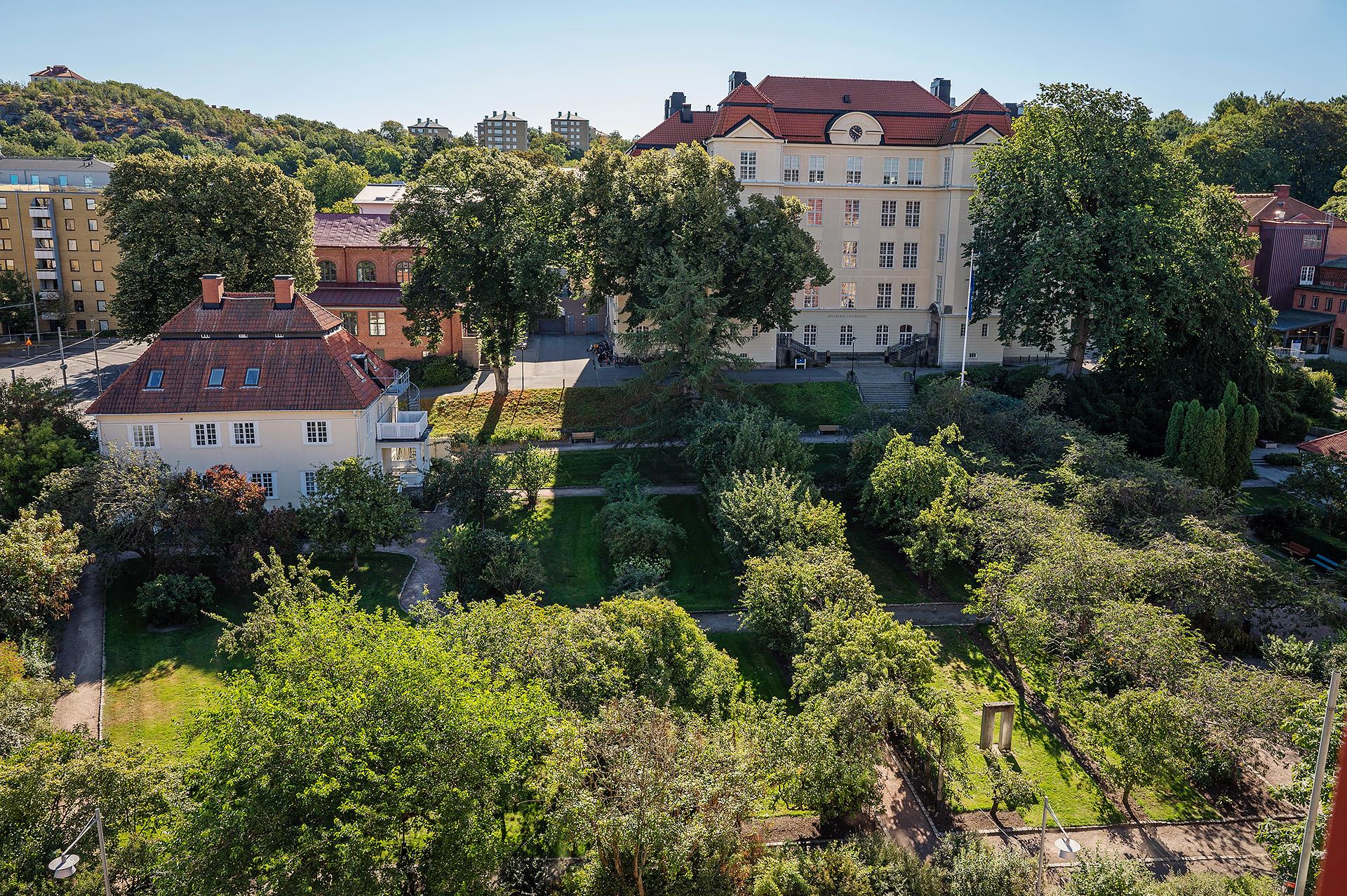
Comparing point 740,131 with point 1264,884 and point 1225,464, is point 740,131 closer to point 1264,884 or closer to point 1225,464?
point 1225,464

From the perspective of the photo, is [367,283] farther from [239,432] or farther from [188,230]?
[239,432]

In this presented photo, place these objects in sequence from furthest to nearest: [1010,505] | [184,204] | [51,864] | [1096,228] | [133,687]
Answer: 1. [184,204]
2. [1096,228]
3. [1010,505]
4. [133,687]
5. [51,864]

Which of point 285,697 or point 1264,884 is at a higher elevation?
point 285,697

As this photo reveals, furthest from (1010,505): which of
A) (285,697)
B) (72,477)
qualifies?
(72,477)

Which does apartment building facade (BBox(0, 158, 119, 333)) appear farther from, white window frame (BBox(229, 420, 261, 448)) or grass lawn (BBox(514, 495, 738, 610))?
grass lawn (BBox(514, 495, 738, 610))

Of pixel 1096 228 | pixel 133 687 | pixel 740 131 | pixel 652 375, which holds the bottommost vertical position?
pixel 133 687

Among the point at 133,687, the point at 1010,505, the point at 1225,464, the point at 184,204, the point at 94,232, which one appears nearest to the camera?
the point at 133,687

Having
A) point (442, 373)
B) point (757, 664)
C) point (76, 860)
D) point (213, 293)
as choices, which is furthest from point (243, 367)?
point (76, 860)
